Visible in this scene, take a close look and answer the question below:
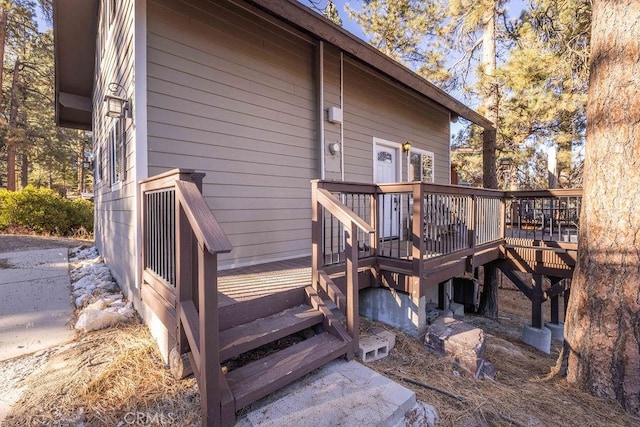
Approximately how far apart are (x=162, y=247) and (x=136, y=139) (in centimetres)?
130

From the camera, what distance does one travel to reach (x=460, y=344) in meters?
3.02

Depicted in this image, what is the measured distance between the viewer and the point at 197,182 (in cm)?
216

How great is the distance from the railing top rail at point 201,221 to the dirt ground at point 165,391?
46.9 inches

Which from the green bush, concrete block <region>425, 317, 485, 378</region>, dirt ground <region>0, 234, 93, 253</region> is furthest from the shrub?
concrete block <region>425, 317, 485, 378</region>

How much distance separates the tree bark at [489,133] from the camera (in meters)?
7.23

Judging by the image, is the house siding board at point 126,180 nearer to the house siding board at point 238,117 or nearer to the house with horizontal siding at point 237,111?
the house with horizontal siding at point 237,111

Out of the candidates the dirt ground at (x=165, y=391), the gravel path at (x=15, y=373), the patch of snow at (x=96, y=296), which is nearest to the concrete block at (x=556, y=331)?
the dirt ground at (x=165, y=391)

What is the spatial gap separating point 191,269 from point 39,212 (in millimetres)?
11320

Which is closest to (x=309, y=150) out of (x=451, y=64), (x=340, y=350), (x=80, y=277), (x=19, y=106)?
(x=340, y=350)

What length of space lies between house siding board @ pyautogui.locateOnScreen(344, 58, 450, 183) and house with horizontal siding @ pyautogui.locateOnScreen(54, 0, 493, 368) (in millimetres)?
35

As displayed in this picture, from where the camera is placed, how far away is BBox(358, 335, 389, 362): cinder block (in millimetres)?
2768

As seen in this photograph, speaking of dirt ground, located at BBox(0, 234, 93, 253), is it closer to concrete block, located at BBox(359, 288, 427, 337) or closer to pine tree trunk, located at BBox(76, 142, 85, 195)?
concrete block, located at BBox(359, 288, 427, 337)

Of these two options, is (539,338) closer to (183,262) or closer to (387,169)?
(387,169)

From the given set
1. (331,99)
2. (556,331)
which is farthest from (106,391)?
(556,331)
